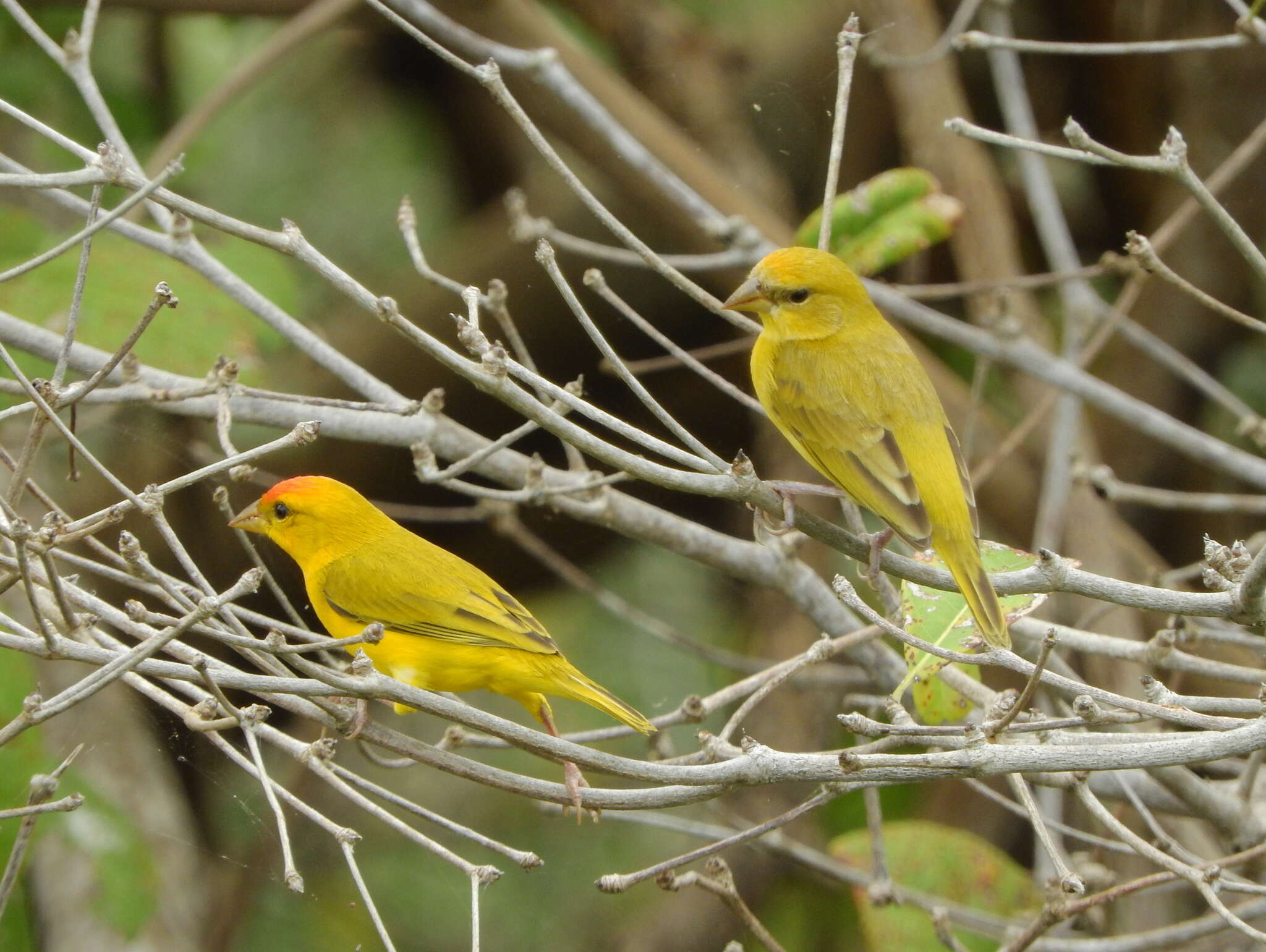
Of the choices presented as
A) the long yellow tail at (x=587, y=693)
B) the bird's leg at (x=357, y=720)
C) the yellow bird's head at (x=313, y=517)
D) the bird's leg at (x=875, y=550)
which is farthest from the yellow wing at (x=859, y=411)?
the bird's leg at (x=357, y=720)

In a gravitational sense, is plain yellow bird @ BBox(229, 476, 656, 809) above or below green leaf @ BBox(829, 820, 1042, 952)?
above

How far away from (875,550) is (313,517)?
0.88 m

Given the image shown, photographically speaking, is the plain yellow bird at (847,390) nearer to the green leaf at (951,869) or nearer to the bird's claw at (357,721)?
the bird's claw at (357,721)

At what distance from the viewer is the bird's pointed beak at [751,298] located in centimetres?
265

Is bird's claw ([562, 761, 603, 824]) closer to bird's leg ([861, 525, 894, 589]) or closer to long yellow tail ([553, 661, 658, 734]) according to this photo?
long yellow tail ([553, 661, 658, 734])

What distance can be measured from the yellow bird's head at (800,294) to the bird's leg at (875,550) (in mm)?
465

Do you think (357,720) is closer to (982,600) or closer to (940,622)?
(982,600)

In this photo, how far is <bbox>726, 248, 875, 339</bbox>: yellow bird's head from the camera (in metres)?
2.65

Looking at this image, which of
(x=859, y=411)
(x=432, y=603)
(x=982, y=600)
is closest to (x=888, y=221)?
(x=859, y=411)

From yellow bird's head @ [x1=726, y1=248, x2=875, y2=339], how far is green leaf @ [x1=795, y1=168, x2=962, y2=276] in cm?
62

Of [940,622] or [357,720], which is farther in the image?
[940,622]

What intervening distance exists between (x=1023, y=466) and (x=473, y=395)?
6.09 ft

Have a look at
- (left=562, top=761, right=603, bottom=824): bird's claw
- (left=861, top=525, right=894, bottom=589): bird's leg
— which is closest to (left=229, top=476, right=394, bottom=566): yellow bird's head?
(left=562, top=761, right=603, bottom=824): bird's claw

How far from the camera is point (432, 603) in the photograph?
2.13m
